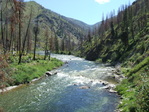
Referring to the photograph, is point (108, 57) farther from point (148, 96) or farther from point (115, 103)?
point (148, 96)

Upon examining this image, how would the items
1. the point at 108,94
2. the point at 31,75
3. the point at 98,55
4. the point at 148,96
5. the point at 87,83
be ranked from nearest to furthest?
the point at 148,96
the point at 108,94
the point at 87,83
the point at 31,75
the point at 98,55

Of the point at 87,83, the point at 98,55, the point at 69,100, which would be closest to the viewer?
the point at 69,100

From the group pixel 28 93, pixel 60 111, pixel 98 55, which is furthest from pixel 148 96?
pixel 98 55

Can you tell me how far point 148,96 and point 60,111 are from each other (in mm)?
11391

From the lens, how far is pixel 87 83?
35000mm

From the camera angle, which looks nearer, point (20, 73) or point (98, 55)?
point (20, 73)

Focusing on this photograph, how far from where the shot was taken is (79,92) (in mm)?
28484

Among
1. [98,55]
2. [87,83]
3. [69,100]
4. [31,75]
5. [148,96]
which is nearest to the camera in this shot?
[148,96]

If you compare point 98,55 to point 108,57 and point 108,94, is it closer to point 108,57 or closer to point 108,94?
point 108,57

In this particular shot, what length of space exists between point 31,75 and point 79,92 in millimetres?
15412

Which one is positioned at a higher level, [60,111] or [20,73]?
[20,73]

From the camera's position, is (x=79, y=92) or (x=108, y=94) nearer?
(x=108, y=94)

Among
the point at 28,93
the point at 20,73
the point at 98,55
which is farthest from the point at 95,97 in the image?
the point at 98,55

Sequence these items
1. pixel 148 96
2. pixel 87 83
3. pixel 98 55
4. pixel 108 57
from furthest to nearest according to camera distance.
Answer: pixel 98 55, pixel 108 57, pixel 87 83, pixel 148 96
